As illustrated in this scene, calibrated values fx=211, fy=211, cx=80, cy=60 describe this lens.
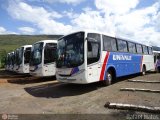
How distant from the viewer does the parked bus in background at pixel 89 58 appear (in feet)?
34.7

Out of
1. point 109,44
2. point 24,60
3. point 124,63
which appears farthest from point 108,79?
point 24,60

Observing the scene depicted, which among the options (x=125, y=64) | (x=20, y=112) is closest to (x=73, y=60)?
(x=20, y=112)

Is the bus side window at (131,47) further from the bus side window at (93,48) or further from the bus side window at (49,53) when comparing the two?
the bus side window at (49,53)

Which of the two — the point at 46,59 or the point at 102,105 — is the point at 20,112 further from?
the point at 46,59

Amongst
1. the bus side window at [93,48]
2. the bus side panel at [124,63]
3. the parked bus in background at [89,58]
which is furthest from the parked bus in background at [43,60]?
the bus side window at [93,48]

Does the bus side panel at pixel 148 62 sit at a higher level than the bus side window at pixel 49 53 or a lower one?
lower

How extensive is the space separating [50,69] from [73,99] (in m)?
7.04

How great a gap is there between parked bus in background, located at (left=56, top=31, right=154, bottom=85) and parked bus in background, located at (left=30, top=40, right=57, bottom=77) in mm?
4008

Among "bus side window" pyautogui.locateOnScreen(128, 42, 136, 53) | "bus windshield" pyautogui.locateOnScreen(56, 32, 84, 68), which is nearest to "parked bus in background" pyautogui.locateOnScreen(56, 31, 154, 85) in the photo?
"bus windshield" pyautogui.locateOnScreen(56, 32, 84, 68)

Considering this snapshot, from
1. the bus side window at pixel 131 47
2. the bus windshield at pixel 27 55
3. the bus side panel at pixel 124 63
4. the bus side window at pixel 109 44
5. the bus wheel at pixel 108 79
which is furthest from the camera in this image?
the bus windshield at pixel 27 55

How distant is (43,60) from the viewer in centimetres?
1593

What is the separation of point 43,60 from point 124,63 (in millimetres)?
5987

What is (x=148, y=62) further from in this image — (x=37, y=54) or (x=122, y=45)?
(x=37, y=54)

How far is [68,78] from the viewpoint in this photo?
11.0 meters
